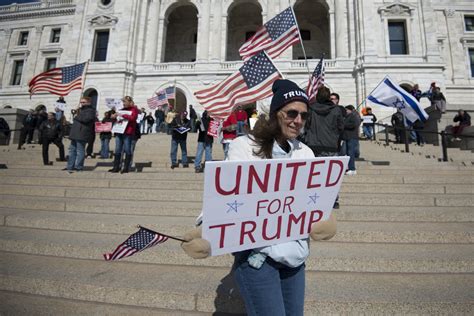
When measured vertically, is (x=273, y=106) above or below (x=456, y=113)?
below

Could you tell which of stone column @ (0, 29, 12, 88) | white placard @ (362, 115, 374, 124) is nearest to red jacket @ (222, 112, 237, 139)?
white placard @ (362, 115, 374, 124)

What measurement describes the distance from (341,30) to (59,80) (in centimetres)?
1979

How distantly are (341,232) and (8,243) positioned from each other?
14.1 ft

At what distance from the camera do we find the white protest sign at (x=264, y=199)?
1.30 meters

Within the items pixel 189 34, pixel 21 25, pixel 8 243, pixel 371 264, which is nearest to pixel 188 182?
pixel 8 243

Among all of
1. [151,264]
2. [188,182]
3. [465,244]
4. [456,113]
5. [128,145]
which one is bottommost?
[151,264]

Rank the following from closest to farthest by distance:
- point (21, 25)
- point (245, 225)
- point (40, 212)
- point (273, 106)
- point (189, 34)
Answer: point (245, 225) → point (273, 106) → point (40, 212) → point (189, 34) → point (21, 25)

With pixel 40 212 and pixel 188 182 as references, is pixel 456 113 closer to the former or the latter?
pixel 188 182

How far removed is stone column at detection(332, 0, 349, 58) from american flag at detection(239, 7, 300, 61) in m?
15.1

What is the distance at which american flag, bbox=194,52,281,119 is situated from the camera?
18.8 feet

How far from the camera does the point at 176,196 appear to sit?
511cm

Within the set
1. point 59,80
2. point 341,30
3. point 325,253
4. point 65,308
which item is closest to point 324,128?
point 325,253

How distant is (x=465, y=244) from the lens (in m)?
3.27

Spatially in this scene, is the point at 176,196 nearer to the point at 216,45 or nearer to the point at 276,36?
the point at 276,36
